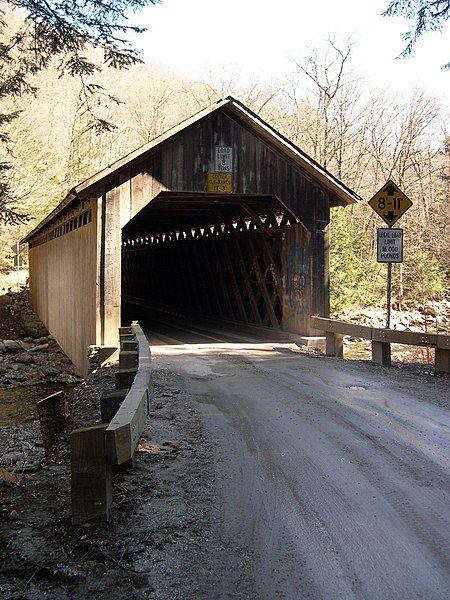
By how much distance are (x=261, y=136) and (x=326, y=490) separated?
29.0 feet

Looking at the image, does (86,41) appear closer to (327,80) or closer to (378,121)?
(327,80)

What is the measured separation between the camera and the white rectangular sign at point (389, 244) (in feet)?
31.0

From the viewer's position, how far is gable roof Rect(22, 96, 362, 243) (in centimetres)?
1037

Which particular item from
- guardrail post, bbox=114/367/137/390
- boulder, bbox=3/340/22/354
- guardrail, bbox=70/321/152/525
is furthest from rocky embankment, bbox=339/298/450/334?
guardrail, bbox=70/321/152/525

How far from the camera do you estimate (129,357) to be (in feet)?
22.2

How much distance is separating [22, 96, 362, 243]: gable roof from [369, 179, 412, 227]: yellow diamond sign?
2564 millimetres

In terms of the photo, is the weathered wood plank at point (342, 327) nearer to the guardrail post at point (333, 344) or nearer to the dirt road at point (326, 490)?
the guardrail post at point (333, 344)

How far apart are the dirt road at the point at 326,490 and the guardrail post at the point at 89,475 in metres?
0.60

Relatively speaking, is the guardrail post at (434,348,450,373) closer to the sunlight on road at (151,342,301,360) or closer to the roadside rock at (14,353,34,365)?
the sunlight on road at (151,342,301,360)

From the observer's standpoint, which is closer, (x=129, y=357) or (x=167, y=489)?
(x=167, y=489)

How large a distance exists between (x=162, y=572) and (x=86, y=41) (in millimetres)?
7338

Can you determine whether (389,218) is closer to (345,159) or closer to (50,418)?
(50,418)

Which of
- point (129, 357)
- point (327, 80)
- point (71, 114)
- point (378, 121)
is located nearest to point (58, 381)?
point (129, 357)

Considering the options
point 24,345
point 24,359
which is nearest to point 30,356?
point 24,359
